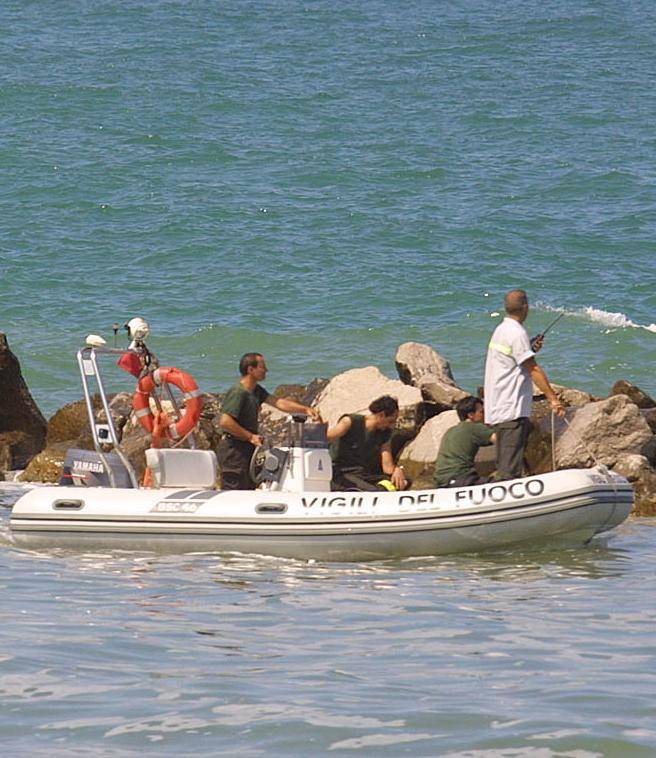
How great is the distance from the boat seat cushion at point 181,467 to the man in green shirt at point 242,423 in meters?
0.13

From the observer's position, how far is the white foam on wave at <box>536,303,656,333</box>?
78.4 ft

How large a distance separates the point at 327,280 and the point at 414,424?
11.8m

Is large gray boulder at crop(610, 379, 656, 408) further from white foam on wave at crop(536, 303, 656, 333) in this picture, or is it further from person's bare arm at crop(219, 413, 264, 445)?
white foam on wave at crop(536, 303, 656, 333)

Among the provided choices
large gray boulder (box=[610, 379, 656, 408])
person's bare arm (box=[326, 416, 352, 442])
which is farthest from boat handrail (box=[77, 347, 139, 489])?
large gray boulder (box=[610, 379, 656, 408])

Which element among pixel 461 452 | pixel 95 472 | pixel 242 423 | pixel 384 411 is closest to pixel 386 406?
pixel 384 411

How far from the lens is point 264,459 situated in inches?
423

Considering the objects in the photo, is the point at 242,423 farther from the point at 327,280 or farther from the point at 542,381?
the point at 327,280

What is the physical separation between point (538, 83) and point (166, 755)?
33.5 meters

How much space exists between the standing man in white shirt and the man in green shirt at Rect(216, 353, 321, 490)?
132 centimetres

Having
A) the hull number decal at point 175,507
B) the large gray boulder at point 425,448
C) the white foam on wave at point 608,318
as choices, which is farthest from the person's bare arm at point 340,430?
the white foam on wave at point 608,318

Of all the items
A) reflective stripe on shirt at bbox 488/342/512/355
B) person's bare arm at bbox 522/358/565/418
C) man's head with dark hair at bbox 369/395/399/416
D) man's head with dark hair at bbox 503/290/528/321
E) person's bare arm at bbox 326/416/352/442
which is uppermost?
man's head with dark hair at bbox 503/290/528/321

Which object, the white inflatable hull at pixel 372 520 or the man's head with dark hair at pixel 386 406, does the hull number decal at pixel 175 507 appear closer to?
the white inflatable hull at pixel 372 520

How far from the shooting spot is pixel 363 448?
11.0 metres

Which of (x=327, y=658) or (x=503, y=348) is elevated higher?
(x=503, y=348)
